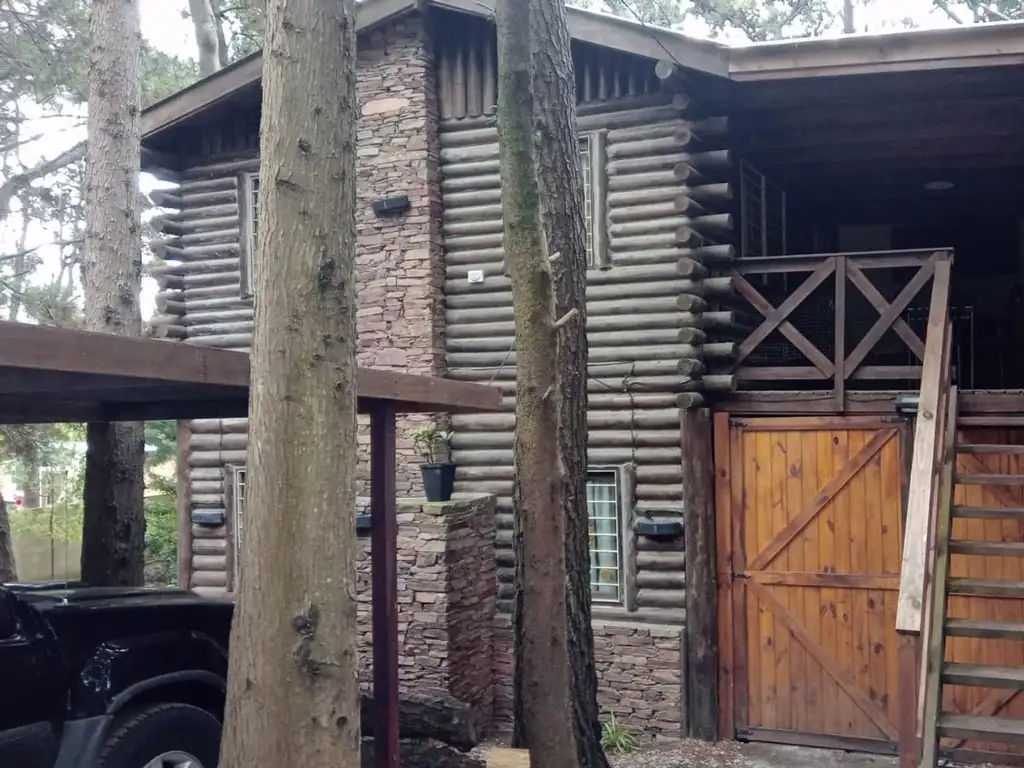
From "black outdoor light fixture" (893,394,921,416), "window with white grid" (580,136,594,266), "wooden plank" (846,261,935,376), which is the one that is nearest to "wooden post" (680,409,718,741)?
"wooden plank" (846,261,935,376)

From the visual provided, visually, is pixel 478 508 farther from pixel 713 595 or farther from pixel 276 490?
pixel 276 490

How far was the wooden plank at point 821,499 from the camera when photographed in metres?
9.09

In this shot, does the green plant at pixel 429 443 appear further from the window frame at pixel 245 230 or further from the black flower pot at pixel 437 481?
the window frame at pixel 245 230

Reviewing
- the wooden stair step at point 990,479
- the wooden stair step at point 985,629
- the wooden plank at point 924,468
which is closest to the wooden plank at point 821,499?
the wooden plank at point 924,468

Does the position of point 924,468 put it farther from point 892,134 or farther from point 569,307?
point 892,134

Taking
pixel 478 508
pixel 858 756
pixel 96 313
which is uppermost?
pixel 96 313

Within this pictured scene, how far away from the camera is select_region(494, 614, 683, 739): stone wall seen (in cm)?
944

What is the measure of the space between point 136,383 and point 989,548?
18.0ft

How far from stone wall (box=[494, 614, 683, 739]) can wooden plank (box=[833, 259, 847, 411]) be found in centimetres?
261

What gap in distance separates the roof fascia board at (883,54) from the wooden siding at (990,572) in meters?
3.06

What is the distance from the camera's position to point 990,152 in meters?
10.5

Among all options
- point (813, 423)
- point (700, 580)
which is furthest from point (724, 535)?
point (813, 423)

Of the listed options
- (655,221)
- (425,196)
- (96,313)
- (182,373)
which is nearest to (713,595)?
(655,221)

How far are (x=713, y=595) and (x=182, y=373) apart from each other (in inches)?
264
